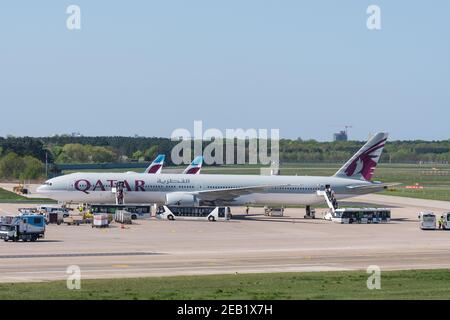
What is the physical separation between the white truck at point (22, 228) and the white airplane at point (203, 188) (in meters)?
28.2

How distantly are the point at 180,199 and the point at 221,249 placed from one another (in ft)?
113

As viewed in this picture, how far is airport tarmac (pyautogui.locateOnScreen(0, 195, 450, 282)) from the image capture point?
192 feet

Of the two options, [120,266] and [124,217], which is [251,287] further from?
[124,217]

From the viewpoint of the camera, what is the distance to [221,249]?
72562 mm

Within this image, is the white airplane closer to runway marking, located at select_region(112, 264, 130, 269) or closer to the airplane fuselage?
the airplane fuselage

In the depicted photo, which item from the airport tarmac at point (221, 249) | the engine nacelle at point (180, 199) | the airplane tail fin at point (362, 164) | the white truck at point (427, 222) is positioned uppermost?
the airplane tail fin at point (362, 164)

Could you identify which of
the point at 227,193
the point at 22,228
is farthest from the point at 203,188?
the point at 22,228

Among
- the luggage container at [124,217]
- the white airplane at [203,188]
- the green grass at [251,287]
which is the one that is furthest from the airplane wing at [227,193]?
the green grass at [251,287]

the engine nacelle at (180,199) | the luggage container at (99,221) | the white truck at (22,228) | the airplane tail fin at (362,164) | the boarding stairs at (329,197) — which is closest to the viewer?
the white truck at (22,228)

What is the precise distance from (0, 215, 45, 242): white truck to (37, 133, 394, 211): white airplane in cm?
2821

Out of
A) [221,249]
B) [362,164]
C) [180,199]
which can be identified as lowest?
[221,249]

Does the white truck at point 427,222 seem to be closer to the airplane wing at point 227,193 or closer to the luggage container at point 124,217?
the airplane wing at point 227,193

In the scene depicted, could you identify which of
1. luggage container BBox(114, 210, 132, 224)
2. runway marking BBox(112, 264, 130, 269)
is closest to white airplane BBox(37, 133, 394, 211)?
luggage container BBox(114, 210, 132, 224)

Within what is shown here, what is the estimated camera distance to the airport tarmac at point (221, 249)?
5866 centimetres
